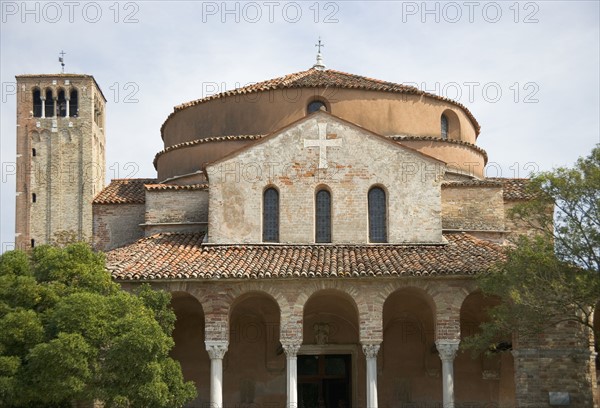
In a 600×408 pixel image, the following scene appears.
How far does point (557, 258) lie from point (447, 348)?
4466 millimetres

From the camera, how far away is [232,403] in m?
25.3

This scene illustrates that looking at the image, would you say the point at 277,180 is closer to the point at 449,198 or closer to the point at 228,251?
the point at 228,251

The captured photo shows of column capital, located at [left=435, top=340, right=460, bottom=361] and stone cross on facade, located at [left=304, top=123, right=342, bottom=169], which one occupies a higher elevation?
stone cross on facade, located at [left=304, top=123, right=342, bottom=169]

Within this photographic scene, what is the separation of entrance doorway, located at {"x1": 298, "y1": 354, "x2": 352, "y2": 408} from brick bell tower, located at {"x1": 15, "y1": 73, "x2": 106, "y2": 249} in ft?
84.0

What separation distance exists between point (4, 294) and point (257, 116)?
434 inches

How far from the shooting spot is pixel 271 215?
25188 mm

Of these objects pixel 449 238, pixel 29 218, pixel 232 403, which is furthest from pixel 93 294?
pixel 29 218

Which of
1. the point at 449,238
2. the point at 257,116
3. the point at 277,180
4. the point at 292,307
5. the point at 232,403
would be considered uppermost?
the point at 257,116

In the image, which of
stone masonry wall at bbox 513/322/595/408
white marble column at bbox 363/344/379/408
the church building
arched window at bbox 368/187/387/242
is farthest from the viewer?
arched window at bbox 368/187/387/242

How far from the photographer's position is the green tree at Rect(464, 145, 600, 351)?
62.2 ft

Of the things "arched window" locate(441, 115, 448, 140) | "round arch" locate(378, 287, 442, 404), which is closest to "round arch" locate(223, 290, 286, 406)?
"round arch" locate(378, 287, 442, 404)

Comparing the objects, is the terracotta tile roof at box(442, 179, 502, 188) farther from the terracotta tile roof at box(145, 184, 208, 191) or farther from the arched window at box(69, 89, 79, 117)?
the arched window at box(69, 89, 79, 117)

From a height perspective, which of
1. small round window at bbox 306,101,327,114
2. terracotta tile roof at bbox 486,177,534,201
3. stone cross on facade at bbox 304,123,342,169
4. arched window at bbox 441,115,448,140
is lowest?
terracotta tile roof at bbox 486,177,534,201

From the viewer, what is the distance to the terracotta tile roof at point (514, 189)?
27.8 metres
